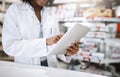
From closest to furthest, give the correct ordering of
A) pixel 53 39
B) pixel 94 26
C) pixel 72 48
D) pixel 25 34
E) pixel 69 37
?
pixel 69 37, pixel 53 39, pixel 72 48, pixel 25 34, pixel 94 26

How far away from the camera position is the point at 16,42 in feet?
5.58

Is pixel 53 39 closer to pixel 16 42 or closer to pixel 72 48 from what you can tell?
pixel 72 48

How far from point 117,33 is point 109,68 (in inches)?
15.7

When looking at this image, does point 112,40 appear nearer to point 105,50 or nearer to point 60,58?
point 105,50

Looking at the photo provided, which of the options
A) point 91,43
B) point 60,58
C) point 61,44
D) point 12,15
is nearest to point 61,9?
point 91,43

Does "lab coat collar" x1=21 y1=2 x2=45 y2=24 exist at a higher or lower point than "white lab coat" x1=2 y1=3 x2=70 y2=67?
higher

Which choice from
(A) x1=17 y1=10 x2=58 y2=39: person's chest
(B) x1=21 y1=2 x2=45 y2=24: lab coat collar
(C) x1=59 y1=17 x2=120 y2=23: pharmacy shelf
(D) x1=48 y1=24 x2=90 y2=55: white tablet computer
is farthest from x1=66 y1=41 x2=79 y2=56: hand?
(C) x1=59 y1=17 x2=120 y2=23: pharmacy shelf

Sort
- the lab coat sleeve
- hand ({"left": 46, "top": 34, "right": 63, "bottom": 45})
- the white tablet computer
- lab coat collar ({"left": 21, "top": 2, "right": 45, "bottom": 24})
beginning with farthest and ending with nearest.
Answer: lab coat collar ({"left": 21, "top": 2, "right": 45, "bottom": 24}) → the lab coat sleeve → hand ({"left": 46, "top": 34, "right": 63, "bottom": 45}) → the white tablet computer

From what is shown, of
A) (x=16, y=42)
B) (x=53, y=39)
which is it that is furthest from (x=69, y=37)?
(x=16, y=42)

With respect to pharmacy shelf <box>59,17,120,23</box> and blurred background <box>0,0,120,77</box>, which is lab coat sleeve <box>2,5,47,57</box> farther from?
pharmacy shelf <box>59,17,120,23</box>

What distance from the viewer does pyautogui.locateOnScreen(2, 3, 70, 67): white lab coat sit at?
66.7 inches

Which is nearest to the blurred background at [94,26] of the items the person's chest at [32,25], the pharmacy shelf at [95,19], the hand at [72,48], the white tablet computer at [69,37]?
the pharmacy shelf at [95,19]

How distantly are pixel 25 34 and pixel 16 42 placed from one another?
11 centimetres

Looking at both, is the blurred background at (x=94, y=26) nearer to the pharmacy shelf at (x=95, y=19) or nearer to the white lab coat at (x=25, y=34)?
the pharmacy shelf at (x=95, y=19)
